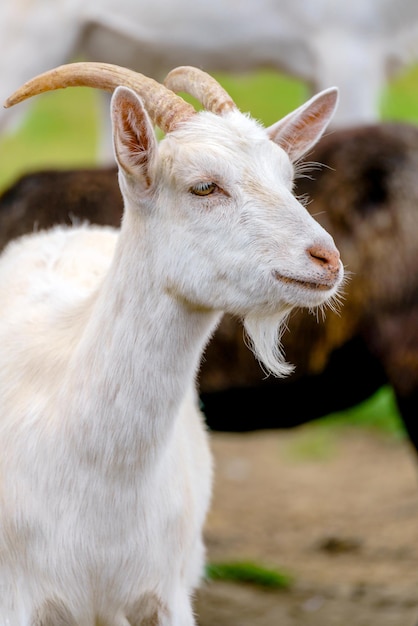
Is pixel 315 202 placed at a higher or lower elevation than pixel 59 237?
higher

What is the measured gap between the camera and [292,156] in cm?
396

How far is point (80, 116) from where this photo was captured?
57.8 feet

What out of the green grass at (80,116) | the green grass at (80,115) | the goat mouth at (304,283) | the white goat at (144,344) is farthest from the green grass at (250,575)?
the green grass at (80,115)

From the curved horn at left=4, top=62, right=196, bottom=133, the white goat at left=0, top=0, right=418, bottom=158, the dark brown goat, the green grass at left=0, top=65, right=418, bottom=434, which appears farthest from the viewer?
the green grass at left=0, top=65, right=418, bottom=434

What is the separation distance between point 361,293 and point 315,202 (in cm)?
43

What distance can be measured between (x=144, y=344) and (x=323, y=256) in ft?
1.94

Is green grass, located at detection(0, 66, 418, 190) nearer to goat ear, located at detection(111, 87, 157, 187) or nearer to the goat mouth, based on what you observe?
goat ear, located at detection(111, 87, 157, 187)

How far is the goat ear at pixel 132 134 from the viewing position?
11.1 feet

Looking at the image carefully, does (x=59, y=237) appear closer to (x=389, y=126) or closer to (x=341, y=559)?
(x=389, y=126)

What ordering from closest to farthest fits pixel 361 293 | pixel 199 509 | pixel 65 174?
1. pixel 199 509
2. pixel 361 293
3. pixel 65 174

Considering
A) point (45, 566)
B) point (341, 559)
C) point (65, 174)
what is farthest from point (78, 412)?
point (341, 559)

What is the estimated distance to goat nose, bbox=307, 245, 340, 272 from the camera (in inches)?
133

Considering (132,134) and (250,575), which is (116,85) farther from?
(250,575)

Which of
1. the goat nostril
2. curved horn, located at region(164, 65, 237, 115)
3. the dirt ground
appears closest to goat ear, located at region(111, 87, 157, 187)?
curved horn, located at region(164, 65, 237, 115)
